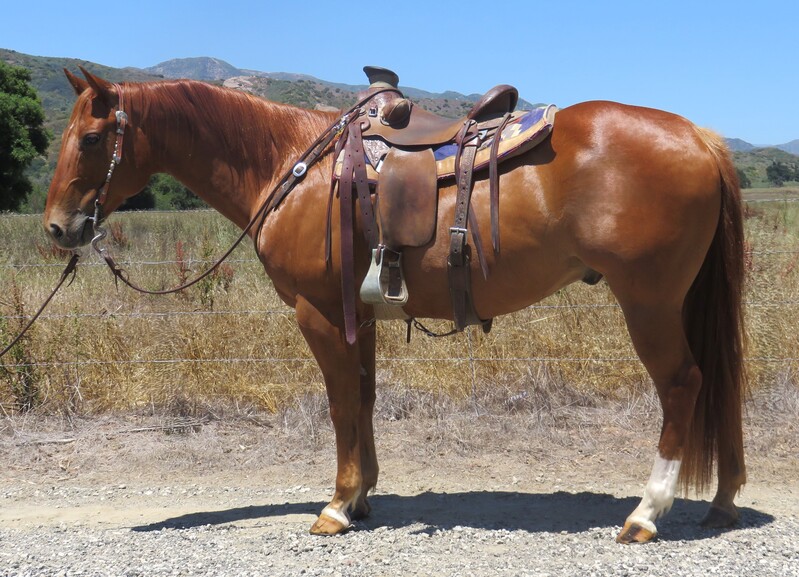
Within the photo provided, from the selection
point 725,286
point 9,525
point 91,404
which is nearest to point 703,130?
point 725,286

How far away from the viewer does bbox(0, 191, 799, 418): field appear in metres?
5.75

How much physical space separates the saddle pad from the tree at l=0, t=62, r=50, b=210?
2025 centimetres

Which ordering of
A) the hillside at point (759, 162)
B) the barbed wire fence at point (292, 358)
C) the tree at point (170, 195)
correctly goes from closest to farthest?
1. the barbed wire fence at point (292, 358)
2. the tree at point (170, 195)
3. the hillside at point (759, 162)

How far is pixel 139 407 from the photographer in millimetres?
5910

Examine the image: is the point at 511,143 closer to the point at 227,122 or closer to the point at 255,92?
the point at 227,122

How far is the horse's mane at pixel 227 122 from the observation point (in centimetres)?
392

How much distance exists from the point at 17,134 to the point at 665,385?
2183 centimetres

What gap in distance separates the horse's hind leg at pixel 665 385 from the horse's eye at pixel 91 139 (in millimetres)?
2681

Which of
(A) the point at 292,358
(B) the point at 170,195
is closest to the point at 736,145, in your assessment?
(B) the point at 170,195

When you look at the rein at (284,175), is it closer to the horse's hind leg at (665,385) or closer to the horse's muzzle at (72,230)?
the horse's muzzle at (72,230)

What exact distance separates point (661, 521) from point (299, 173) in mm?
2561

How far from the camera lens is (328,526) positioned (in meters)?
3.88

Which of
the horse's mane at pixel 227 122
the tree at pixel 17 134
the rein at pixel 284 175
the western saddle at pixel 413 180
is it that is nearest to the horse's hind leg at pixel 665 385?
the western saddle at pixel 413 180

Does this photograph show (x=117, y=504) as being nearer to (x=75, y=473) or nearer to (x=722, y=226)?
(x=75, y=473)
